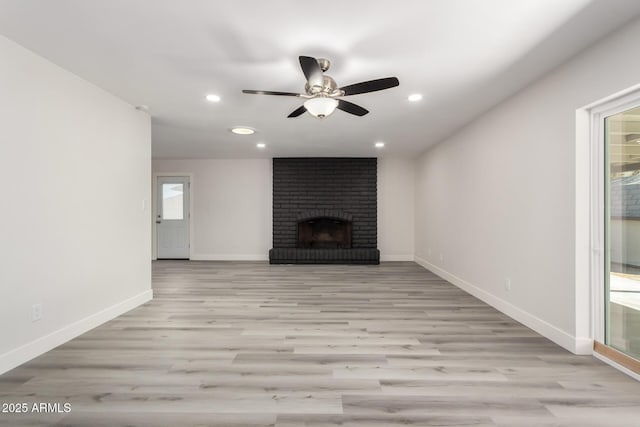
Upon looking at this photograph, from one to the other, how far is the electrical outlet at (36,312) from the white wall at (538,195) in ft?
13.7

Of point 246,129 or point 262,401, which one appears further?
point 246,129

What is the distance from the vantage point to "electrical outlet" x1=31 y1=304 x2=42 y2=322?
234 centimetres

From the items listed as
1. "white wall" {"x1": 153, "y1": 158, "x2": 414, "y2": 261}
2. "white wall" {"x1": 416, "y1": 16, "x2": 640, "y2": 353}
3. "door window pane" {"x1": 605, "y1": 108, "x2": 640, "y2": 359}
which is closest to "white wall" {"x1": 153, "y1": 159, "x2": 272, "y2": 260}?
"white wall" {"x1": 153, "y1": 158, "x2": 414, "y2": 261}

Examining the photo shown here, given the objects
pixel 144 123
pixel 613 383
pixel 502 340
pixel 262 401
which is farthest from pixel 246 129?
pixel 613 383

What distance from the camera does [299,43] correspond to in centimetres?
219

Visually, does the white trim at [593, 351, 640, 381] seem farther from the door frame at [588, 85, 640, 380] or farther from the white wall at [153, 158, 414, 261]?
the white wall at [153, 158, 414, 261]

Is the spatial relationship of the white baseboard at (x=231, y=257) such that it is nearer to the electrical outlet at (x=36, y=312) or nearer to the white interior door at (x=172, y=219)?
the white interior door at (x=172, y=219)

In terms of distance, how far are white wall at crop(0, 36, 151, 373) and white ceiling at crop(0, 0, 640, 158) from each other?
249 mm

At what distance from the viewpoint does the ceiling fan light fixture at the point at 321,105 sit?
8.05 feet

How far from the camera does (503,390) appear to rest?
6.19 feet

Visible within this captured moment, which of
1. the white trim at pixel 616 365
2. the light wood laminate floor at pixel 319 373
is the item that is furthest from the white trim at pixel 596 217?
the light wood laminate floor at pixel 319 373

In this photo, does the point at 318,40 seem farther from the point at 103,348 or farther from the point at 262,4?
the point at 103,348

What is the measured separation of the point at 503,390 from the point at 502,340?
85cm

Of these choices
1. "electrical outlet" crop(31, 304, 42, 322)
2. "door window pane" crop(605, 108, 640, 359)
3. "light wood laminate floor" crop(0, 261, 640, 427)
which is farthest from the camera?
"electrical outlet" crop(31, 304, 42, 322)
